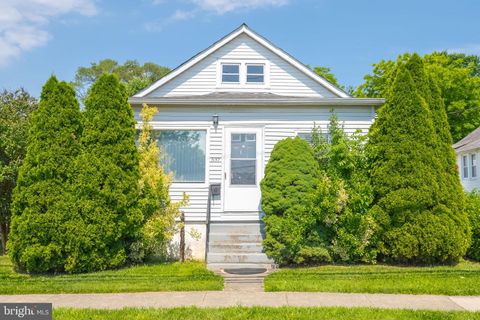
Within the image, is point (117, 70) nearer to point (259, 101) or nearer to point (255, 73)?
point (255, 73)

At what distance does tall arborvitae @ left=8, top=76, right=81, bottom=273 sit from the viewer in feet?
24.4

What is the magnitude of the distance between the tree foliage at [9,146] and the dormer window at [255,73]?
679 cm

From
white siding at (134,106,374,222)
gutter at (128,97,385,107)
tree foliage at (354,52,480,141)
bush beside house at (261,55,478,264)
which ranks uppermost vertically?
tree foliage at (354,52,480,141)

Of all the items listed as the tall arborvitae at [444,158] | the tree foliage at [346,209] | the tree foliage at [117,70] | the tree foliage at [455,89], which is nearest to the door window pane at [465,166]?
the tree foliage at [455,89]

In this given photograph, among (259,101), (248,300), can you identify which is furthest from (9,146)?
(248,300)

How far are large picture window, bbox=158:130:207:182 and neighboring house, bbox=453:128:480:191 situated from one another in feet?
57.9

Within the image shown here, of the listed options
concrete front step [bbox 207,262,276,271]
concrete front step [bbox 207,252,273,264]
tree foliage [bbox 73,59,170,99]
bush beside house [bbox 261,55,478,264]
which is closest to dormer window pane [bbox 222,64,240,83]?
bush beside house [bbox 261,55,478,264]

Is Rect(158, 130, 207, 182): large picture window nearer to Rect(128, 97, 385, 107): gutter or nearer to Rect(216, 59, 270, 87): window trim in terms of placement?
Rect(128, 97, 385, 107): gutter

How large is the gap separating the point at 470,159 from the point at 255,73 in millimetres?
17793

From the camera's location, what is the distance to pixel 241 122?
34.6ft

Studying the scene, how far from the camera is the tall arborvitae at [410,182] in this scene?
8047 mm

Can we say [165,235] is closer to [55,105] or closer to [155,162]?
[155,162]

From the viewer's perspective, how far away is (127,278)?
717cm

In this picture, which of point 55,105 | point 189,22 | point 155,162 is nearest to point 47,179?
point 55,105
